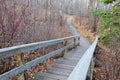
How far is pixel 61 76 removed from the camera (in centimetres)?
603

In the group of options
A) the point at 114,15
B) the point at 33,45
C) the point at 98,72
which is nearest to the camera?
the point at 33,45

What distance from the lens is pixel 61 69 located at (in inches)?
274

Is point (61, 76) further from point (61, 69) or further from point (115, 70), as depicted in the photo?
point (115, 70)

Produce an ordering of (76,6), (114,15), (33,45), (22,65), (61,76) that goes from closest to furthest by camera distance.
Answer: (22,65)
(33,45)
(61,76)
(114,15)
(76,6)

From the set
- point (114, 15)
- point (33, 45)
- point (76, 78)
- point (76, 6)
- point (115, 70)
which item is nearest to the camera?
point (76, 78)

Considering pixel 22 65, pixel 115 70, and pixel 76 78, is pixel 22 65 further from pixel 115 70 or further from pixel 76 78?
pixel 115 70

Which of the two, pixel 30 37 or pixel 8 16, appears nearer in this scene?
pixel 8 16

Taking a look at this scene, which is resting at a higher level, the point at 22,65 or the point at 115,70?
the point at 22,65

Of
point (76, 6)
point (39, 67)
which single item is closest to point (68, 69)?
point (39, 67)

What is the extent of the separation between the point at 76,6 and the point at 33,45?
2176 inches

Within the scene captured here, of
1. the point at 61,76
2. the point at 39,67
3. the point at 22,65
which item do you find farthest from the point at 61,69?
the point at 22,65

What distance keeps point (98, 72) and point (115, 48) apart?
1.63 metres

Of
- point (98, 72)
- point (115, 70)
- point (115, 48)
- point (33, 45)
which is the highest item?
point (33, 45)

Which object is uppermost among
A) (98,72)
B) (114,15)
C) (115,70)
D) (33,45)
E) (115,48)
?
(114,15)
